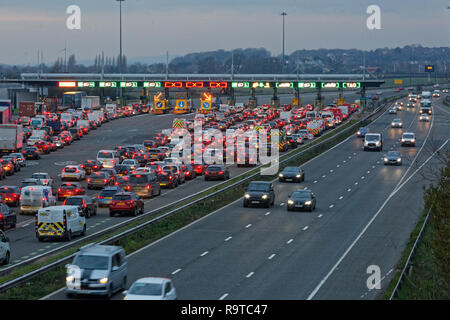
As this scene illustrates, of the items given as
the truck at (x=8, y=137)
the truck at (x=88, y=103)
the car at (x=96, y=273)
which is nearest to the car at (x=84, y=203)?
the car at (x=96, y=273)

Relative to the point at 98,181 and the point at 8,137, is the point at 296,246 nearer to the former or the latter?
the point at 98,181

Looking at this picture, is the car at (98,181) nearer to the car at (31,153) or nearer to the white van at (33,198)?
the white van at (33,198)

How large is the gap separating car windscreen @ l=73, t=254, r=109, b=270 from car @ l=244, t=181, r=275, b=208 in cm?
2453

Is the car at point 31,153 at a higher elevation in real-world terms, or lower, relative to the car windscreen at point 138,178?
lower

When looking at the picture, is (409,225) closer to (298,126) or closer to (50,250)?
(50,250)

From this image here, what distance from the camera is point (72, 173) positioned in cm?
6538

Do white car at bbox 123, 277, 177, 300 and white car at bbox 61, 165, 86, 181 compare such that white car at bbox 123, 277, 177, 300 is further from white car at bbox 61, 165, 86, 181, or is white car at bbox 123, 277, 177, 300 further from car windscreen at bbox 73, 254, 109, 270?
white car at bbox 61, 165, 86, 181

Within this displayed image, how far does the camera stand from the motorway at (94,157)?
3991cm

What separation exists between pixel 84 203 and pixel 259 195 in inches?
397

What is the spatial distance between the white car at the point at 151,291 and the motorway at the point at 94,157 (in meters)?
10.6

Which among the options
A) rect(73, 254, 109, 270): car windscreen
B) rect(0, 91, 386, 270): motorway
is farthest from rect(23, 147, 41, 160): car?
rect(73, 254, 109, 270): car windscreen
